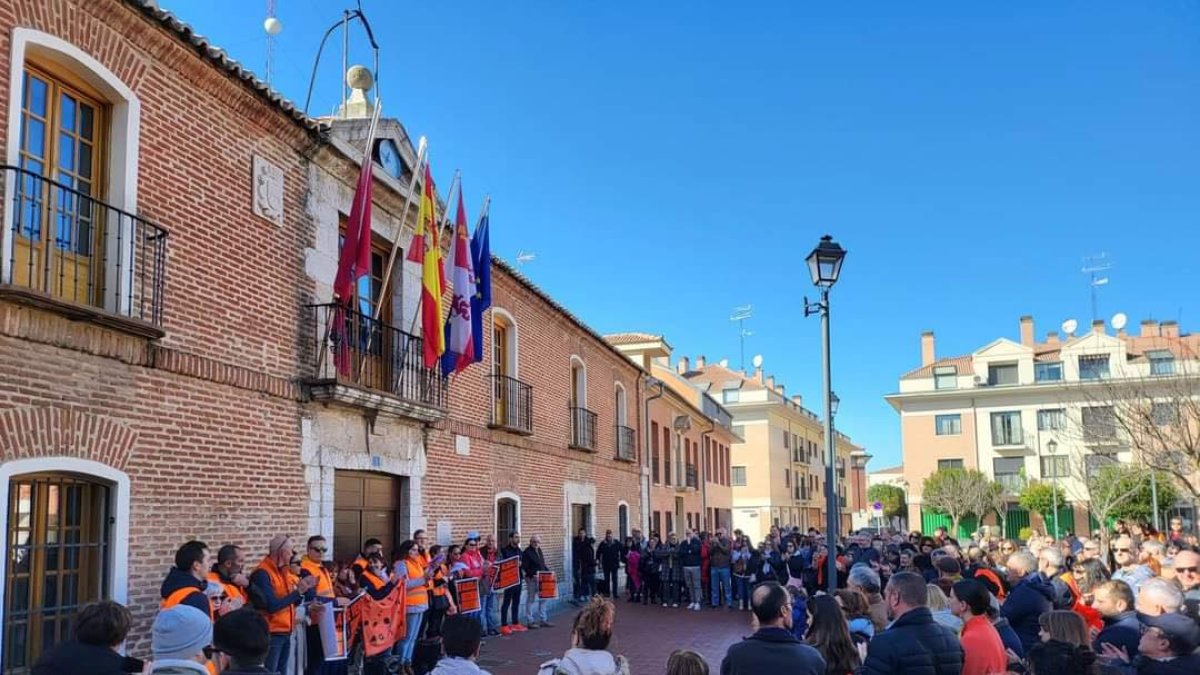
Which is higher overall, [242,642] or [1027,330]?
[1027,330]

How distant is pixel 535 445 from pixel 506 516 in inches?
71.0

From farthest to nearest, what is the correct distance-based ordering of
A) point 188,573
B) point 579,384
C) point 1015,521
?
point 1015,521 < point 579,384 < point 188,573

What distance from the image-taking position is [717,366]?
67125 millimetres

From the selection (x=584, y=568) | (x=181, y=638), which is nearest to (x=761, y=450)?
(x=584, y=568)

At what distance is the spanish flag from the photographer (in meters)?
12.6

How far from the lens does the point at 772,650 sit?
4.43 meters

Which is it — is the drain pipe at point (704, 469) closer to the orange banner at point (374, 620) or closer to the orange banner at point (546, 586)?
the orange banner at point (546, 586)

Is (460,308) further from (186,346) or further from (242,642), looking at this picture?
(242,642)

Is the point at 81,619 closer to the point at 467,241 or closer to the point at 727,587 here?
the point at 467,241


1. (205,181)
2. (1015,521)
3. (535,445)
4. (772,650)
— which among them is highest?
(205,181)

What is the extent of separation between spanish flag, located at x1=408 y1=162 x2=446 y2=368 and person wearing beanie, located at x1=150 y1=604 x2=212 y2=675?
8353 millimetres

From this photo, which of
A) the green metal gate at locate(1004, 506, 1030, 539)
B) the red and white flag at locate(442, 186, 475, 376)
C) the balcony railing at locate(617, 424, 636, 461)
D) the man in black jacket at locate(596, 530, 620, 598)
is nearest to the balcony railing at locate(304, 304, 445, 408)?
the red and white flag at locate(442, 186, 475, 376)

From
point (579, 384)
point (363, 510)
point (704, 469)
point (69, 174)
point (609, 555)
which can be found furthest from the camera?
point (704, 469)

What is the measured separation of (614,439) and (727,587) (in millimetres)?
5490
